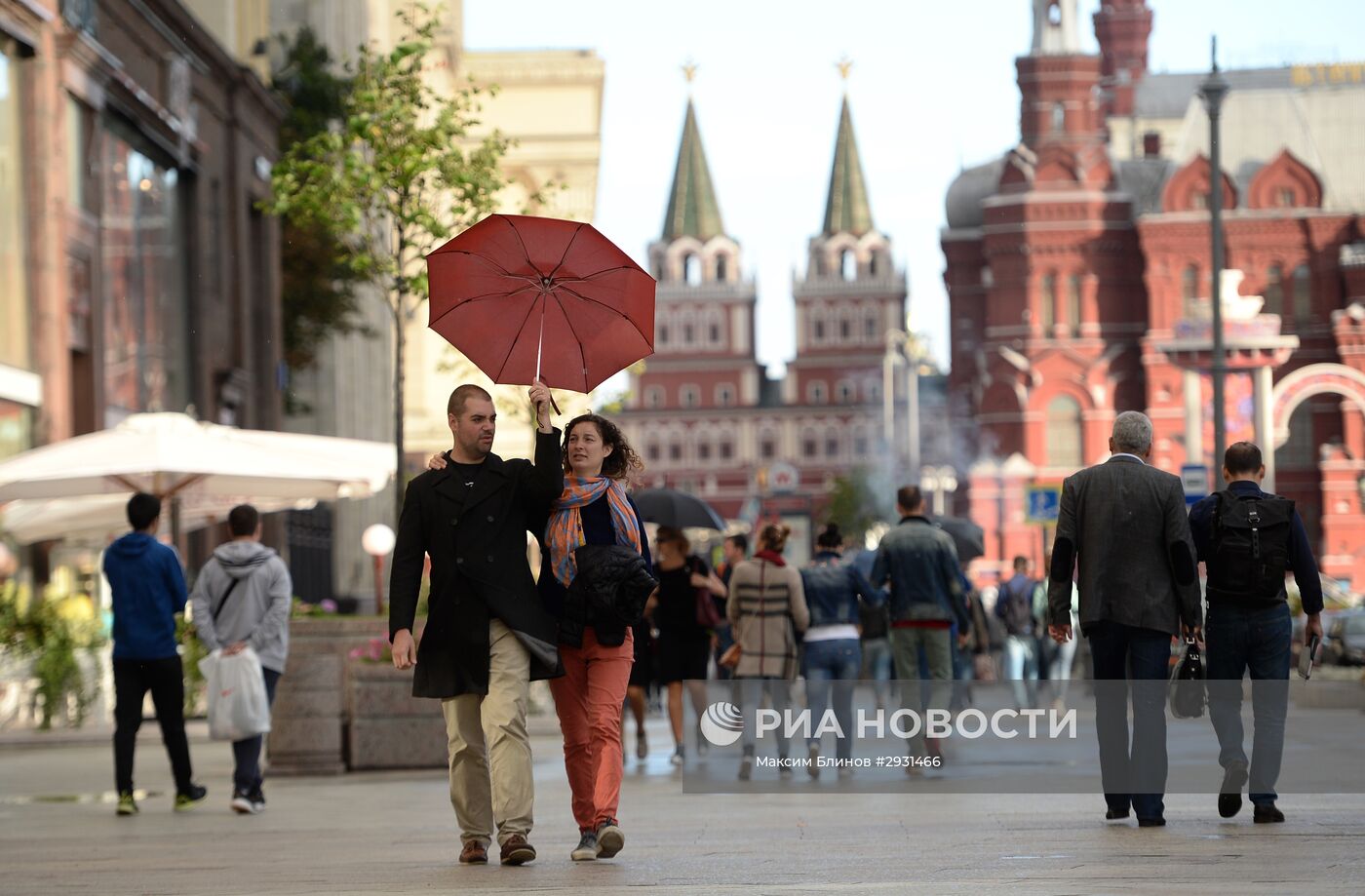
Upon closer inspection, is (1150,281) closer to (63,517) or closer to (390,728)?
(63,517)

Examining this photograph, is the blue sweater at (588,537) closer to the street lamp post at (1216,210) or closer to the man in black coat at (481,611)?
the man in black coat at (481,611)

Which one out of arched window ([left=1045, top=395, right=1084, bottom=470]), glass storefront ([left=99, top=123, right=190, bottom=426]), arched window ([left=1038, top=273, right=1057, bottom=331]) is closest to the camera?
glass storefront ([left=99, top=123, right=190, bottom=426])

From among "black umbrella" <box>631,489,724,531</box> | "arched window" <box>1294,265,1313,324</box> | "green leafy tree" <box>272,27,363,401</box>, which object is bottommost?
"black umbrella" <box>631,489,724,531</box>

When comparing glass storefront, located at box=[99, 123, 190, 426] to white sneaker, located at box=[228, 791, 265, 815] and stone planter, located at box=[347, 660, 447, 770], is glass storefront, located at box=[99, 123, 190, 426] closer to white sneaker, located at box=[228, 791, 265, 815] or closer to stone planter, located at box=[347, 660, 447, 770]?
stone planter, located at box=[347, 660, 447, 770]

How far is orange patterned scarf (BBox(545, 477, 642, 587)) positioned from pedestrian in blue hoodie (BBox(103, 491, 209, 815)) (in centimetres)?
446

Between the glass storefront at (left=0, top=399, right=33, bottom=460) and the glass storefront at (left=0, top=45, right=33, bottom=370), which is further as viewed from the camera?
the glass storefront at (left=0, top=45, right=33, bottom=370)

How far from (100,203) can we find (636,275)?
1717 centimetres

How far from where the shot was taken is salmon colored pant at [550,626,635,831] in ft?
28.4

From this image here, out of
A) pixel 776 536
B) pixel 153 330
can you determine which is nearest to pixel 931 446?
pixel 153 330

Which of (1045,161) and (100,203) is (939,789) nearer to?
(100,203)

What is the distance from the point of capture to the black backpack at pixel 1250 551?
32.9 feet

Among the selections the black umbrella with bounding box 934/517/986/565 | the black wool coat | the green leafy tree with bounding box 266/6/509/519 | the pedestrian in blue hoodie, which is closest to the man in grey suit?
the black wool coat

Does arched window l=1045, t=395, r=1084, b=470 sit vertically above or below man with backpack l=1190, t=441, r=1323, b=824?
above

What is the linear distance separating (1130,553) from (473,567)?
3.00 metres
